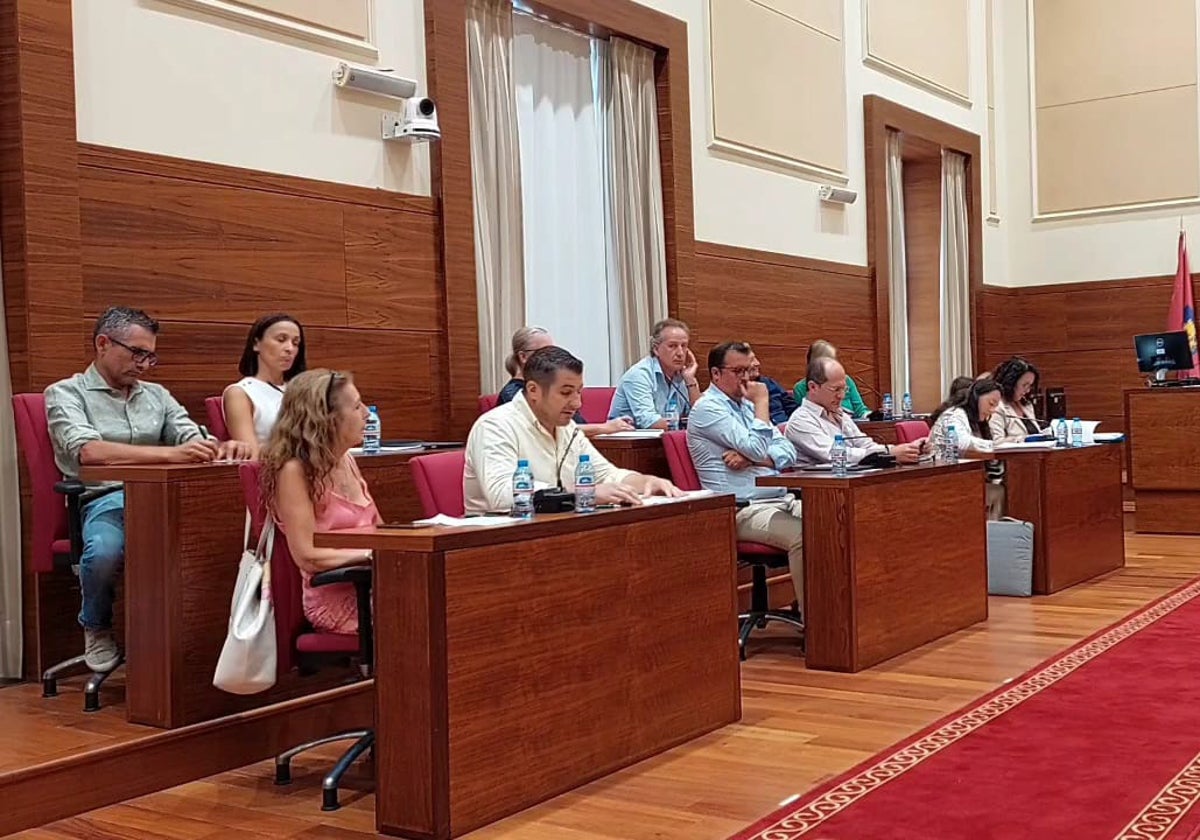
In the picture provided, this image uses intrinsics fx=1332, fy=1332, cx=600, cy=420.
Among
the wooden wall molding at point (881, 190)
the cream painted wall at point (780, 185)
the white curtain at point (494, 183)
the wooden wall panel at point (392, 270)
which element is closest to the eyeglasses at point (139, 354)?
the wooden wall panel at point (392, 270)

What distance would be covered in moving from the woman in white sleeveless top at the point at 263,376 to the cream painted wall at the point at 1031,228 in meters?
8.45

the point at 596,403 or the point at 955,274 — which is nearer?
the point at 596,403

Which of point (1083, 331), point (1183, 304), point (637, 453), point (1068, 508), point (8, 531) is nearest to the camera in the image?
point (8, 531)

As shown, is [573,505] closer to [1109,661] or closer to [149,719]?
[149,719]

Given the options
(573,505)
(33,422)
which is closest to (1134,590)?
(573,505)

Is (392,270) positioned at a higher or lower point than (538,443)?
higher

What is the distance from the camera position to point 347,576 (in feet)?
10.5

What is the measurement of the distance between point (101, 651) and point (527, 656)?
4.80ft

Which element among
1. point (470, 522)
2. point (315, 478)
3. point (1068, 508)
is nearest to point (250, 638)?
point (315, 478)

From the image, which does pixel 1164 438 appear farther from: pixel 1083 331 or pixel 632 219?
pixel 632 219

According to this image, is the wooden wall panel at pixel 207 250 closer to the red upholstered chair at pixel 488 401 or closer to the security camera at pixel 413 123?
the security camera at pixel 413 123

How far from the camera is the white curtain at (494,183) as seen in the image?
6113mm

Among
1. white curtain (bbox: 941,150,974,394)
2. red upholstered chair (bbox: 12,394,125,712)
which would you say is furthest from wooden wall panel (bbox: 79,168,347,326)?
white curtain (bbox: 941,150,974,394)

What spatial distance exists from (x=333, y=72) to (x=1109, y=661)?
370 cm
